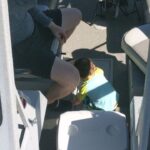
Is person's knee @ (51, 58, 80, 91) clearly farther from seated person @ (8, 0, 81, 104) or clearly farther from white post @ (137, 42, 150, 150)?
white post @ (137, 42, 150, 150)

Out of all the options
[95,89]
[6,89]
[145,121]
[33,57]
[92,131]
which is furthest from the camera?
[95,89]

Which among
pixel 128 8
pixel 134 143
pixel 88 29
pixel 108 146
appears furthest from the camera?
pixel 128 8

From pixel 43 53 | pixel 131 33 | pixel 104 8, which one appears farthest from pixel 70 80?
pixel 104 8

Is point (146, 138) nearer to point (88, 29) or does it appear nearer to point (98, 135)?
point (98, 135)

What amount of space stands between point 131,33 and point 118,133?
100 cm

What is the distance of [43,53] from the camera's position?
2844 mm

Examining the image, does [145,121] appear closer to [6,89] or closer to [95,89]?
[6,89]

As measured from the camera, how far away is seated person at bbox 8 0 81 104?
2771 mm

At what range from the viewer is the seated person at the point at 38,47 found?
2.77m

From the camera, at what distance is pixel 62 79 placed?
114 inches

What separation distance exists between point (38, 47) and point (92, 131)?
0.62 meters

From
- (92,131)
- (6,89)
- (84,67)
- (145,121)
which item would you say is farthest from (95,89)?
(6,89)

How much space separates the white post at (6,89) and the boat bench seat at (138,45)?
159 cm

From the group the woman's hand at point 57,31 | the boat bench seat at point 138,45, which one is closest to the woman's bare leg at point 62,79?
the woman's hand at point 57,31
